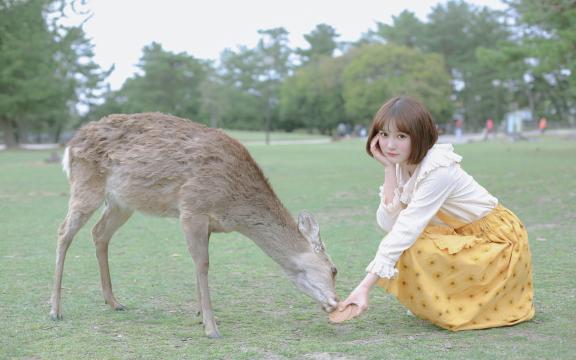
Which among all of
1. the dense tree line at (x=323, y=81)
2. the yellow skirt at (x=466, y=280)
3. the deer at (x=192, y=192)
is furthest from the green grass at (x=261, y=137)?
the yellow skirt at (x=466, y=280)

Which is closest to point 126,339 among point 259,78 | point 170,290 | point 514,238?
point 170,290

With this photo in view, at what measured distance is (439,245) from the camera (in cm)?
399

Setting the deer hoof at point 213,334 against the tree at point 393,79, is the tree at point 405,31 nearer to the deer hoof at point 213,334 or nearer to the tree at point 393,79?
the tree at point 393,79

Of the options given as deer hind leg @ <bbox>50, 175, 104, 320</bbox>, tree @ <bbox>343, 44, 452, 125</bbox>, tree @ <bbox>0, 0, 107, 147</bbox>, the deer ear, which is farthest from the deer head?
tree @ <bbox>343, 44, 452, 125</bbox>

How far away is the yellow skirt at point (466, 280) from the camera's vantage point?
13.1 ft

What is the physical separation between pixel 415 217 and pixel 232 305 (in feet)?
5.40

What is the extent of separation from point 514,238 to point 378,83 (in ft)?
180

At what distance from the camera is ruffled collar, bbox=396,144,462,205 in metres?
3.93

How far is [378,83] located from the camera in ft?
191

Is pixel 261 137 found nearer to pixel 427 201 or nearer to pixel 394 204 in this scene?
pixel 394 204

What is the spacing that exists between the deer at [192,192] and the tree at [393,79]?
51471 millimetres

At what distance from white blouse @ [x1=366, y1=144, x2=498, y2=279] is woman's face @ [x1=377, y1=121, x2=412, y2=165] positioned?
0.14 m

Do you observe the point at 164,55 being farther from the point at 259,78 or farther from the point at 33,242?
the point at 33,242

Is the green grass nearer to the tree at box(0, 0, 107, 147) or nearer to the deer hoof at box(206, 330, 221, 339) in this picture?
the tree at box(0, 0, 107, 147)
